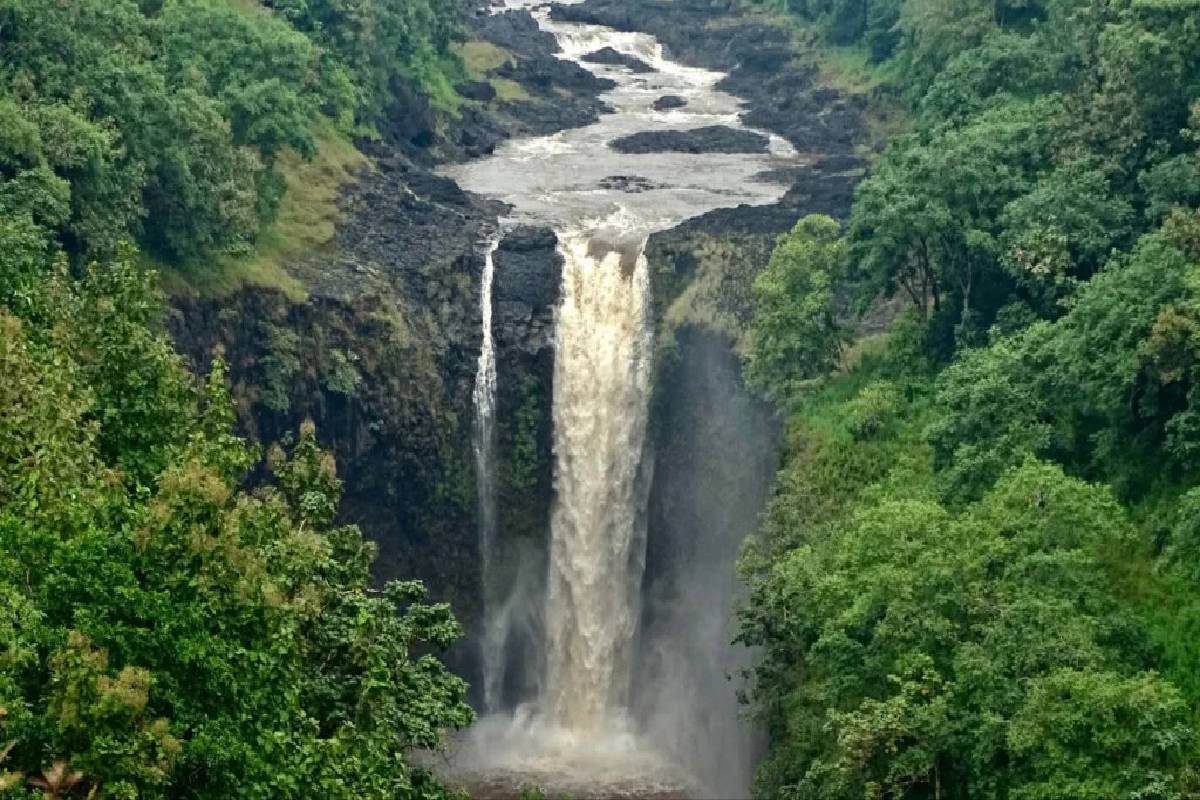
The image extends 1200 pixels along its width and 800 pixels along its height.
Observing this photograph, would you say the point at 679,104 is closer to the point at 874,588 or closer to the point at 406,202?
the point at 406,202

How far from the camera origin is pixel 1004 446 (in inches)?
1350

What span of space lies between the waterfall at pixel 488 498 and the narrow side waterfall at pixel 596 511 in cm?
151

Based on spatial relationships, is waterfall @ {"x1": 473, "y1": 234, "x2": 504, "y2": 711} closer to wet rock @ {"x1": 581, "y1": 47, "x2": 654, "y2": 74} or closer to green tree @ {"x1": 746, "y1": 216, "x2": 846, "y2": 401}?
green tree @ {"x1": 746, "y1": 216, "x2": 846, "y2": 401}

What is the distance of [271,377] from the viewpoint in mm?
44500

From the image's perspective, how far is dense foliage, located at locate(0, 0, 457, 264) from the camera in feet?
127

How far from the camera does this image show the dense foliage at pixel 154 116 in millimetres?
38781

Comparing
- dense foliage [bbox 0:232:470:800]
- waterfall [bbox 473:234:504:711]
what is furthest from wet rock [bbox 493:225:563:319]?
dense foliage [bbox 0:232:470:800]

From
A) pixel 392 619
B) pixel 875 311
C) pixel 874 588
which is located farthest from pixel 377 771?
pixel 875 311

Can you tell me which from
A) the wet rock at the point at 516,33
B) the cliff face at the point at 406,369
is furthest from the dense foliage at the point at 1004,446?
the wet rock at the point at 516,33

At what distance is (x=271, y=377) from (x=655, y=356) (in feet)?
35.5

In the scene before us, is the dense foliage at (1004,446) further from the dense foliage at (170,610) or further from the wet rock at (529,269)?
the dense foliage at (170,610)

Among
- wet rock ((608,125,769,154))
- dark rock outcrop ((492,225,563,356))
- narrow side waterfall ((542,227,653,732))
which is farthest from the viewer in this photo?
wet rock ((608,125,769,154))

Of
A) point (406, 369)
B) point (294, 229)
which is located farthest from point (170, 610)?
point (294, 229)

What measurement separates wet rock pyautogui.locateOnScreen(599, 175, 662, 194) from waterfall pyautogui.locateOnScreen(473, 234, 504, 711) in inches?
497
